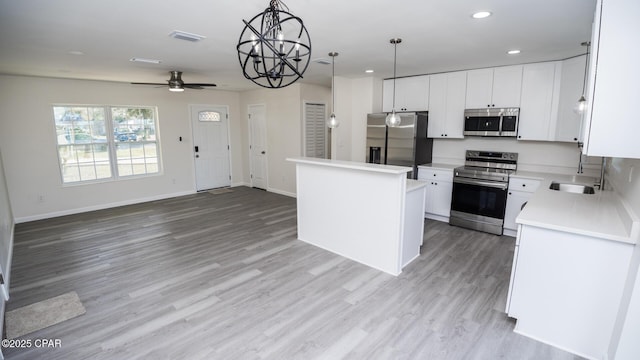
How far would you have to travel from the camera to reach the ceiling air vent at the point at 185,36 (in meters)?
2.96

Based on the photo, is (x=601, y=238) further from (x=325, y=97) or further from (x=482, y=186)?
(x=325, y=97)

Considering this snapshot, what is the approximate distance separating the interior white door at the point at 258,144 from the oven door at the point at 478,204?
4471 mm

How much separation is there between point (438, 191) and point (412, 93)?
179 cm

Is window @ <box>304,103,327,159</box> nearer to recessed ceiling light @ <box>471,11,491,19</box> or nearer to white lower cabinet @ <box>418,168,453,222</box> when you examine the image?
white lower cabinet @ <box>418,168,453,222</box>

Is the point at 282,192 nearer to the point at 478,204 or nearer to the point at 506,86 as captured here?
the point at 478,204

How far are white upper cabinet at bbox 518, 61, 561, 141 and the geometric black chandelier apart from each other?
322 cm

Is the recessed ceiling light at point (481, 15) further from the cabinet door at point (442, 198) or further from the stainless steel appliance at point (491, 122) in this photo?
the cabinet door at point (442, 198)

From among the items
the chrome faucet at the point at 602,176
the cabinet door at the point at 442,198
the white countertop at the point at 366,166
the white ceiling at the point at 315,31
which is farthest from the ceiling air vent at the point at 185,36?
the chrome faucet at the point at 602,176

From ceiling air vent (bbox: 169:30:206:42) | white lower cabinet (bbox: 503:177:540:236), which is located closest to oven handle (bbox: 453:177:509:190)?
white lower cabinet (bbox: 503:177:540:236)

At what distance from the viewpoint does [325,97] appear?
7.17 metres

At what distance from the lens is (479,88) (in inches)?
188

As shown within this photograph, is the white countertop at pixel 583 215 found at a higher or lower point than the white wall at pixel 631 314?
higher

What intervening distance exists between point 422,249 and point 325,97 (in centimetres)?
438

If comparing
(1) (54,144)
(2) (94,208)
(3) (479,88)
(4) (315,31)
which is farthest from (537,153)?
(1) (54,144)
